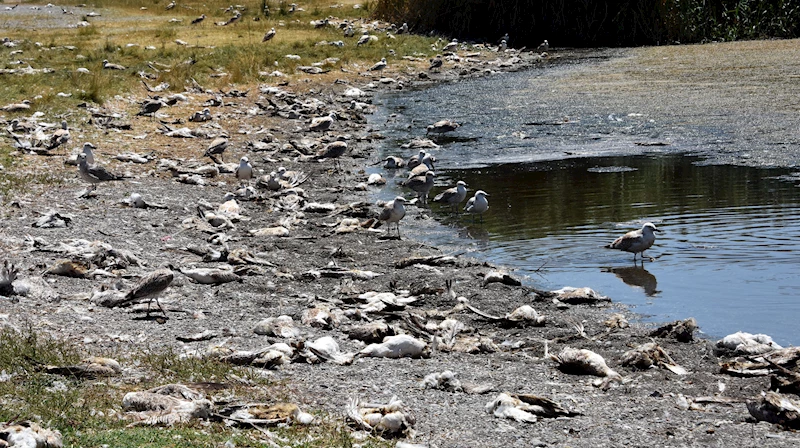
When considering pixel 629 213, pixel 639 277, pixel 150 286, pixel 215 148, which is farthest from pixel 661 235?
pixel 215 148

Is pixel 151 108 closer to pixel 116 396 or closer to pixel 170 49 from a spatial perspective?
pixel 170 49

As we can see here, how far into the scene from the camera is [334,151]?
61.9 feet

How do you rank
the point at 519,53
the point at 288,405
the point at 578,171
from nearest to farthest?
the point at 288,405
the point at 578,171
the point at 519,53

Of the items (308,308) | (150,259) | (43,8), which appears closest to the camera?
(308,308)

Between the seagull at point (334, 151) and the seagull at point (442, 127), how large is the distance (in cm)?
376

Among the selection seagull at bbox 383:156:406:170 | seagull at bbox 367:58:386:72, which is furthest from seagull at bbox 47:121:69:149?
seagull at bbox 367:58:386:72

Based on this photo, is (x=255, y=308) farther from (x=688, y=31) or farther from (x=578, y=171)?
(x=688, y=31)

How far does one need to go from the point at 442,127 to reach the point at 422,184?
6.83m

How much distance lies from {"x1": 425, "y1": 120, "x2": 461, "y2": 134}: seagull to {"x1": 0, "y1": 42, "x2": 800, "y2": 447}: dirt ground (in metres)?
5.79

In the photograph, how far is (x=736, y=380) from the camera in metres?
7.57

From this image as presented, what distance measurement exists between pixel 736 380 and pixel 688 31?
35.7 meters

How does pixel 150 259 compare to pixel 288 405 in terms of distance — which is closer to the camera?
pixel 288 405

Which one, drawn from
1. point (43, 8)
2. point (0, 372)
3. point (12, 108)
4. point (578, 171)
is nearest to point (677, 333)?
point (0, 372)

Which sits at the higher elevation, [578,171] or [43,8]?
[43,8]
